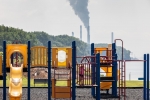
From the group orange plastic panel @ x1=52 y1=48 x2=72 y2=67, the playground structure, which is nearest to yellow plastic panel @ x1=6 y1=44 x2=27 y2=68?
the playground structure

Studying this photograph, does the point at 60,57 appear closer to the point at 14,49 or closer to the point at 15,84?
the point at 14,49

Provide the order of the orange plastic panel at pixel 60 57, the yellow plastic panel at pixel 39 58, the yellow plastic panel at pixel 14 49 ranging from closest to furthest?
1. the yellow plastic panel at pixel 14 49
2. the orange plastic panel at pixel 60 57
3. the yellow plastic panel at pixel 39 58

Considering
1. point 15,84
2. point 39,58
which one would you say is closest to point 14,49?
point 15,84

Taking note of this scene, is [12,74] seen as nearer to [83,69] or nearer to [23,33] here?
[83,69]

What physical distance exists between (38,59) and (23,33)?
34160 mm

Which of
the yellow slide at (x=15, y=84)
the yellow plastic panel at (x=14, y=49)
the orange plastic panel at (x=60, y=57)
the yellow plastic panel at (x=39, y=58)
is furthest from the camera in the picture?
the yellow plastic panel at (x=39, y=58)

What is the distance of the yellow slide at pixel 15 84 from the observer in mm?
9242

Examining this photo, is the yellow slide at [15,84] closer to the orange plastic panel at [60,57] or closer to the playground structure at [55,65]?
the playground structure at [55,65]

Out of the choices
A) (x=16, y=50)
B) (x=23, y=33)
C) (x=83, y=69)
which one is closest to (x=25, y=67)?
(x=16, y=50)

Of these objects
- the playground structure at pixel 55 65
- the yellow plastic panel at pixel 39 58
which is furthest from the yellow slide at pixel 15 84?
the yellow plastic panel at pixel 39 58

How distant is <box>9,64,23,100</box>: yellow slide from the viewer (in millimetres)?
9242

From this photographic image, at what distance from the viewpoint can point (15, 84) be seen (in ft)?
30.9

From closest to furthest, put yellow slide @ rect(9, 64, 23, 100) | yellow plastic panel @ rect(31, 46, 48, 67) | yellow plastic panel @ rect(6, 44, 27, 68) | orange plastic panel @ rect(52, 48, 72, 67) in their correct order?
yellow slide @ rect(9, 64, 23, 100) < yellow plastic panel @ rect(6, 44, 27, 68) < orange plastic panel @ rect(52, 48, 72, 67) < yellow plastic panel @ rect(31, 46, 48, 67)

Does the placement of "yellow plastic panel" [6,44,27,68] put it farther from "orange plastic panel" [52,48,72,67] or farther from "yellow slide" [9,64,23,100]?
"orange plastic panel" [52,48,72,67]
